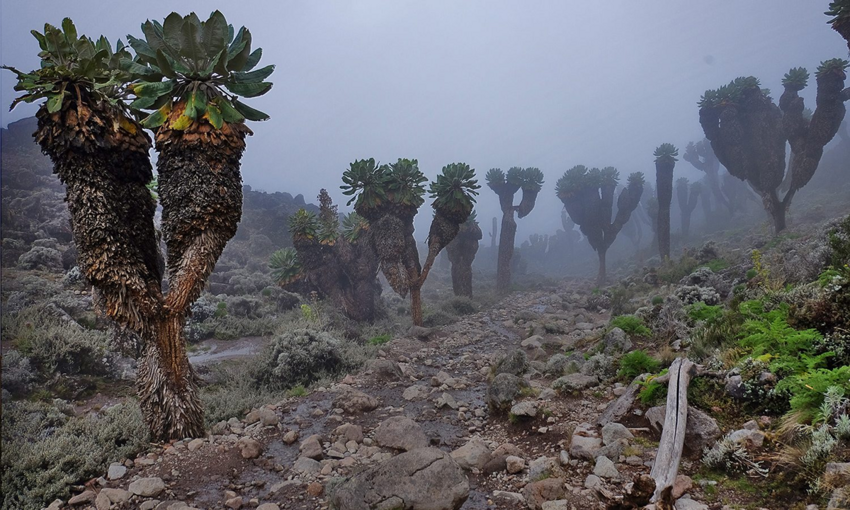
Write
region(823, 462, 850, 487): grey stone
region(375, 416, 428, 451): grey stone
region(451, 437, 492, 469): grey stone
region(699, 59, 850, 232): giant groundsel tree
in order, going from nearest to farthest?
region(823, 462, 850, 487): grey stone < region(451, 437, 492, 469): grey stone < region(375, 416, 428, 451): grey stone < region(699, 59, 850, 232): giant groundsel tree

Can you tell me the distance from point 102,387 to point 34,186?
110 feet

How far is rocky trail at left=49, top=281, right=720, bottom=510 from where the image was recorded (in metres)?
4.98

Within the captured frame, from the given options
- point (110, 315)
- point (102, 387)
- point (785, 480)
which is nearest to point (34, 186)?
point (102, 387)

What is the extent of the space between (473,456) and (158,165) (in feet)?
27.2

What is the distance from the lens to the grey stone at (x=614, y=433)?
5.79 meters

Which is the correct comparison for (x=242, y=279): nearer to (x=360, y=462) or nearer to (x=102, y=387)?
(x=102, y=387)

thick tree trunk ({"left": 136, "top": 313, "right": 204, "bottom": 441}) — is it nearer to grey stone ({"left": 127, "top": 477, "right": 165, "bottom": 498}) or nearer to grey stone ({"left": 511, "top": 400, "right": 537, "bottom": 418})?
grey stone ({"left": 127, "top": 477, "right": 165, "bottom": 498})

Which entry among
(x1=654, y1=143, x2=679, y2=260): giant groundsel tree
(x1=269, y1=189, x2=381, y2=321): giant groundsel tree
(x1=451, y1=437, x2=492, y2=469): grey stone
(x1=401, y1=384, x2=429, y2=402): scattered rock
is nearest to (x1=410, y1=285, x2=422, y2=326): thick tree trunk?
(x1=269, y1=189, x2=381, y2=321): giant groundsel tree

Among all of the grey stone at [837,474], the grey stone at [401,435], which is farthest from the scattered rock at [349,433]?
the grey stone at [837,474]

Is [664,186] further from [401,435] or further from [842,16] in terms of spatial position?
[401,435]

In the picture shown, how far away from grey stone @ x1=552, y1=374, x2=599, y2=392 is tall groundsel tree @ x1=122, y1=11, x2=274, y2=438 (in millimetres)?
7759

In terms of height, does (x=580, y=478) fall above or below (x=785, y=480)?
below

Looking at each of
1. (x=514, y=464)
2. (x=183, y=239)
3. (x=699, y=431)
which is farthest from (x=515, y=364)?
(x=183, y=239)

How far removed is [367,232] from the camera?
922 inches
